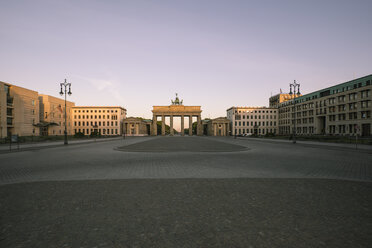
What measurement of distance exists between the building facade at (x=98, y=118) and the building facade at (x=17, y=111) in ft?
125

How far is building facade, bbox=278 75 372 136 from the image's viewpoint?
56.7 metres

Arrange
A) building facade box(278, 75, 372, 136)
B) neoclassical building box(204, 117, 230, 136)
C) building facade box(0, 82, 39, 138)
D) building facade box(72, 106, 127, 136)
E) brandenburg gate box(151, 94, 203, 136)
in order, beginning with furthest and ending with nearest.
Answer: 1. building facade box(72, 106, 127, 136)
2. neoclassical building box(204, 117, 230, 136)
3. brandenburg gate box(151, 94, 203, 136)
4. building facade box(278, 75, 372, 136)
5. building facade box(0, 82, 39, 138)

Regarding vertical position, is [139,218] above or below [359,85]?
below

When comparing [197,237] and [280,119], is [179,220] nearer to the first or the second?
[197,237]

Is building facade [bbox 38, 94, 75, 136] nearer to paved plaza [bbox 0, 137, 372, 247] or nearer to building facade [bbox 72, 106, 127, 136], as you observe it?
building facade [bbox 72, 106, 127, 136]

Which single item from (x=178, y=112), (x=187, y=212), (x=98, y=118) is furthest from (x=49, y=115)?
(x=187, y=212)

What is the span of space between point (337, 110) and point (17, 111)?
107059 millimetres

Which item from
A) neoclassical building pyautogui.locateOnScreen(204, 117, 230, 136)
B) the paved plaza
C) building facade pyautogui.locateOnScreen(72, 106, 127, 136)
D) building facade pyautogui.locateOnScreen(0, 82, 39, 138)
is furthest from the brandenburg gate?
the paved plaza

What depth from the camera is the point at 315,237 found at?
130 inches

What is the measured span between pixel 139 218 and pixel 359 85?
80378 millimetres

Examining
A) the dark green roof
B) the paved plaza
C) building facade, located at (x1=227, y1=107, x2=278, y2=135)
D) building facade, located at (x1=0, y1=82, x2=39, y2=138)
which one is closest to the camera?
the paved plaza

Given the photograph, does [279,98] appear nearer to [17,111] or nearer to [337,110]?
[337,110]

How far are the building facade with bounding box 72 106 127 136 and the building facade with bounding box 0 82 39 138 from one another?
38.3 meters

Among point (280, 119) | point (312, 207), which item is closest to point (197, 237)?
point (312, 207)
